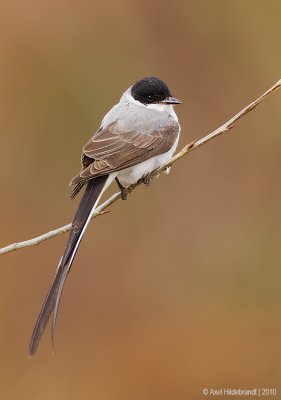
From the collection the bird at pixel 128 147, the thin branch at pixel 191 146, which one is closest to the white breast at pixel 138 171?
the bird at pixel 128 147

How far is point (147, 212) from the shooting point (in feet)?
23.0

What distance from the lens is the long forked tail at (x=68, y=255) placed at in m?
3.53

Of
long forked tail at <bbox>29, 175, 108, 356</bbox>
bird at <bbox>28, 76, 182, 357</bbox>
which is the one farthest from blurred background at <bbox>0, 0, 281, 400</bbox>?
long forked tail at <bbox>29, 175, 108, 356</bbox>

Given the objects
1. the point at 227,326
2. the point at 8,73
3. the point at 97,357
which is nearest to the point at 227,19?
the point at 8,73

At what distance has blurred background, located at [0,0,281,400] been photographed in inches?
249

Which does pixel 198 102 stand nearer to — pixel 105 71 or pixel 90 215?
pixel 105 71

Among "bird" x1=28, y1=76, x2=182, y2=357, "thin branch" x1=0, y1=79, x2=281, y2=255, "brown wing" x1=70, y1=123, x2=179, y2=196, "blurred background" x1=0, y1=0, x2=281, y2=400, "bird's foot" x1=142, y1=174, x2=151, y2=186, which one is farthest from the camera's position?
"blurred background" x1=0, y1=0, x2=281, y2=400

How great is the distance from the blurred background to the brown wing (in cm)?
204

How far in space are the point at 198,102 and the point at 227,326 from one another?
2175 mm

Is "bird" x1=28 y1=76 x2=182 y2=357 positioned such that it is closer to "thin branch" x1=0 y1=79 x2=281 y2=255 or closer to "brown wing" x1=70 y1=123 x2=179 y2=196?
"brown wing" x1=70 y1=123 x2=179 y2=196

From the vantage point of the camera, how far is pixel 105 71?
7.44m

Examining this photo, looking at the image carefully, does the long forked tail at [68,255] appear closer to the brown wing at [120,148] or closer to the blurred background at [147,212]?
the brown wing at [120,148]

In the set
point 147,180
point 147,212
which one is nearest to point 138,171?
point 147,180

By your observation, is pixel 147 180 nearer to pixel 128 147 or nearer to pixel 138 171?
pixel 138 171
